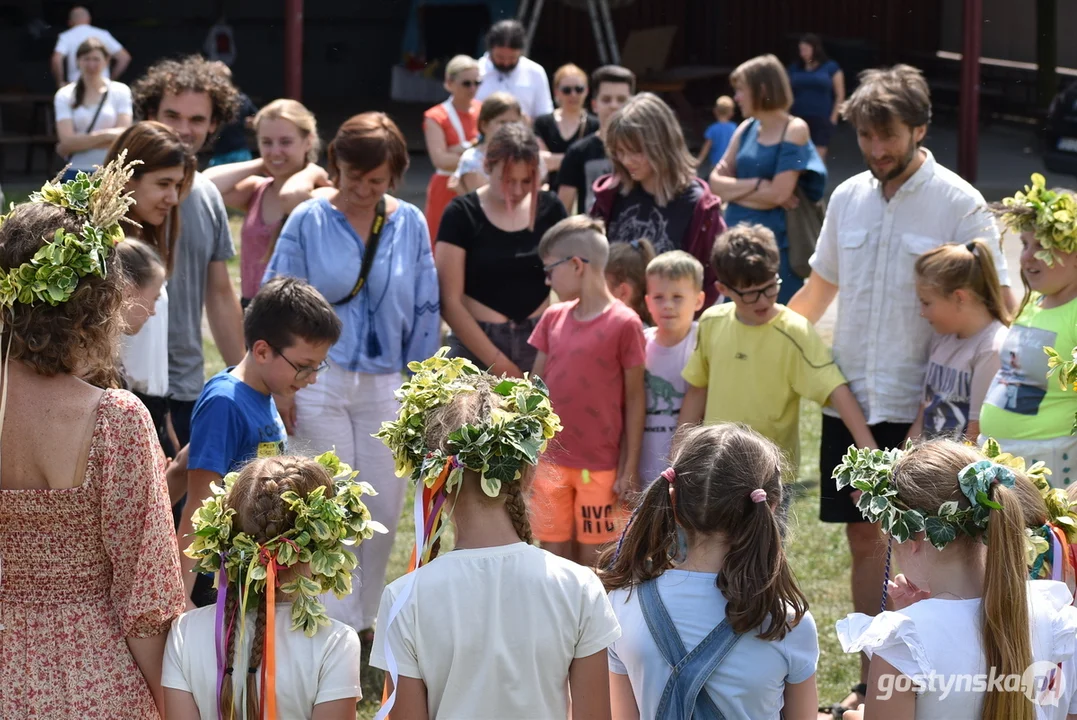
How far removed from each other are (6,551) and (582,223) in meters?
2.56

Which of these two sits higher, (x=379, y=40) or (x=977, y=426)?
(x=379, y=40)

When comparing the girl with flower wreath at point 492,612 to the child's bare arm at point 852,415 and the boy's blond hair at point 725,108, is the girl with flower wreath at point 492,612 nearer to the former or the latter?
the child's bare arm at point 852,415

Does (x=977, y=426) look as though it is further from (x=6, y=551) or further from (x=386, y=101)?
(x=386, y=101)

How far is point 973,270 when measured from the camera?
13.5 feet

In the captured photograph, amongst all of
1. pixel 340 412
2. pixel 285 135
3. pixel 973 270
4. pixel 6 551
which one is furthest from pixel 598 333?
pixel 6 551

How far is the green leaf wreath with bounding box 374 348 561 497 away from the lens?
8.74 ft

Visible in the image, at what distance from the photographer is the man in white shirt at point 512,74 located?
10.2m

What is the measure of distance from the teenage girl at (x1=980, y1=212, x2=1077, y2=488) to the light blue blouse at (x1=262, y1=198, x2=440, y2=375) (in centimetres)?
214

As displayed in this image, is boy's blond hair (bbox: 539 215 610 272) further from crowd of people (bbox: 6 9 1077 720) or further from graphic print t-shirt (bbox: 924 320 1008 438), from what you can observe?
graphic print t-shirt (bbox: 924 320 1008 438)

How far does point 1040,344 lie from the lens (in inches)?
153

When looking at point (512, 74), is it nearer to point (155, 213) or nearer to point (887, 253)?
point (155, 213)

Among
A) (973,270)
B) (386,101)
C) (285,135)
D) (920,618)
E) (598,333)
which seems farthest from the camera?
(386,101)

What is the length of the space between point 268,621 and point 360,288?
2295mm

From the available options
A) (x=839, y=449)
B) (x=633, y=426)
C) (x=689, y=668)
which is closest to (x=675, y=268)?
(x=633, y=426)
